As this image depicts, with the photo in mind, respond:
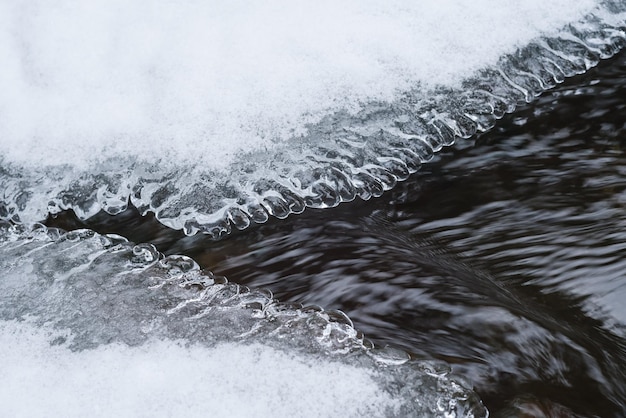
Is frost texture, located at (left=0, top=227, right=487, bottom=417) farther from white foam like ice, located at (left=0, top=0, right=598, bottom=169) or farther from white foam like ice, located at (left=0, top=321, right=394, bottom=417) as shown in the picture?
white foam like ice, located at (left=0, top=0, right=598, bottom=169)

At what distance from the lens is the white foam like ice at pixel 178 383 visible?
1.50 meters

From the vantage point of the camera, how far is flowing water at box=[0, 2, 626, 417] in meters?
1.59

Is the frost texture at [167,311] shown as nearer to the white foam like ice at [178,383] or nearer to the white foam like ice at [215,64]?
the white foam like ice at [178,383]

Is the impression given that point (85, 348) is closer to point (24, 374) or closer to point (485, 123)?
point (24, 374)

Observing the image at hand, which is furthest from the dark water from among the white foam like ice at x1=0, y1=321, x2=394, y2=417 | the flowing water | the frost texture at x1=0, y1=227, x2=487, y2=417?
the white foam like ice at x1=0, y1=321, x2=394, y2=417

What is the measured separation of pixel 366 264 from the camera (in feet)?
6.61

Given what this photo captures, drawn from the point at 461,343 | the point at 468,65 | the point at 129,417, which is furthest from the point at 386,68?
the point at 129,417

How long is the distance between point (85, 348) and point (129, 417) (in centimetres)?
27

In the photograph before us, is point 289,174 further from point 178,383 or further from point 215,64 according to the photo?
point 178,383

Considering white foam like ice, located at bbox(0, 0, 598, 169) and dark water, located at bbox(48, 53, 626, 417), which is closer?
dark water, located at bbox(48, 53, 626, 417)

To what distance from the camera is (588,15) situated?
279 centimetres

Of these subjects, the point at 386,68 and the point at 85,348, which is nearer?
the point at 85,348

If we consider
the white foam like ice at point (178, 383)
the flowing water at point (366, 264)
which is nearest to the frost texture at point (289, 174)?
the flowing water at point (366, 264)

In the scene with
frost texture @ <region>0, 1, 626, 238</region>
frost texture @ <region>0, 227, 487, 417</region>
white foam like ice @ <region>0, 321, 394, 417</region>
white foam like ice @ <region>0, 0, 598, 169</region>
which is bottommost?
white foam like ice @ <region>0, 321, 394, 417</region>
